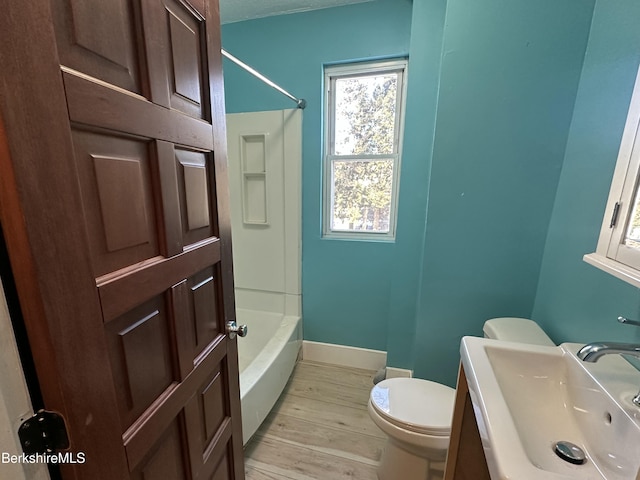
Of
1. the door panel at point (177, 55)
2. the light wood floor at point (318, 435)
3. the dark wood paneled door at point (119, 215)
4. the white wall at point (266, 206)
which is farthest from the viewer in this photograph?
the white wall at point (266, 206)

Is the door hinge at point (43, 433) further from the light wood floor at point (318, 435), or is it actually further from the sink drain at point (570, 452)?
the light wood floor at point (318, 435)

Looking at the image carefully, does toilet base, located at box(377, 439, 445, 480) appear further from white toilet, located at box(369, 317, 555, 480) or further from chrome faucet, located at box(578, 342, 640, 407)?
chrome faucet, located at box(578, 342, 640, 407)

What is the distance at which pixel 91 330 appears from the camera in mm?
472

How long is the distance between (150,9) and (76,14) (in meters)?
0.19

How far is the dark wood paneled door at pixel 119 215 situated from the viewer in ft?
1.25

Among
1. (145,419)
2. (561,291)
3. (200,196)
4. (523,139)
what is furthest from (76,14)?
(561,291)

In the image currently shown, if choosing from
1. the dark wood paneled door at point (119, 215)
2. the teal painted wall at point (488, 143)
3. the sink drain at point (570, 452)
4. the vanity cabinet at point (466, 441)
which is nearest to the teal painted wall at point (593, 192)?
the teal painted wall at point (488, 143)


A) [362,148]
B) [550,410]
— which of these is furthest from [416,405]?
[362,148]

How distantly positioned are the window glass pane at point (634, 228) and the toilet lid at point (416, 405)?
924 millimetres

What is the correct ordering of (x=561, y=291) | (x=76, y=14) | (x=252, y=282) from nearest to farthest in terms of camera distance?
(x=76, y=14), (x=561, y=291), (x=252, y=282)

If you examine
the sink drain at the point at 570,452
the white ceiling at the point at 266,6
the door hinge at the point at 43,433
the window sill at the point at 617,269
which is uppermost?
the white ceiling at the point at 266,6

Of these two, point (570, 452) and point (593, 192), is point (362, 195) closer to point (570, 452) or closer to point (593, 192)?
point (593, 192)

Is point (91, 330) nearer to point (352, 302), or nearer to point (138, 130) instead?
point (138, 130)

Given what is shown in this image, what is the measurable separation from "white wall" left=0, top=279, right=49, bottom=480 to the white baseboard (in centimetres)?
199
